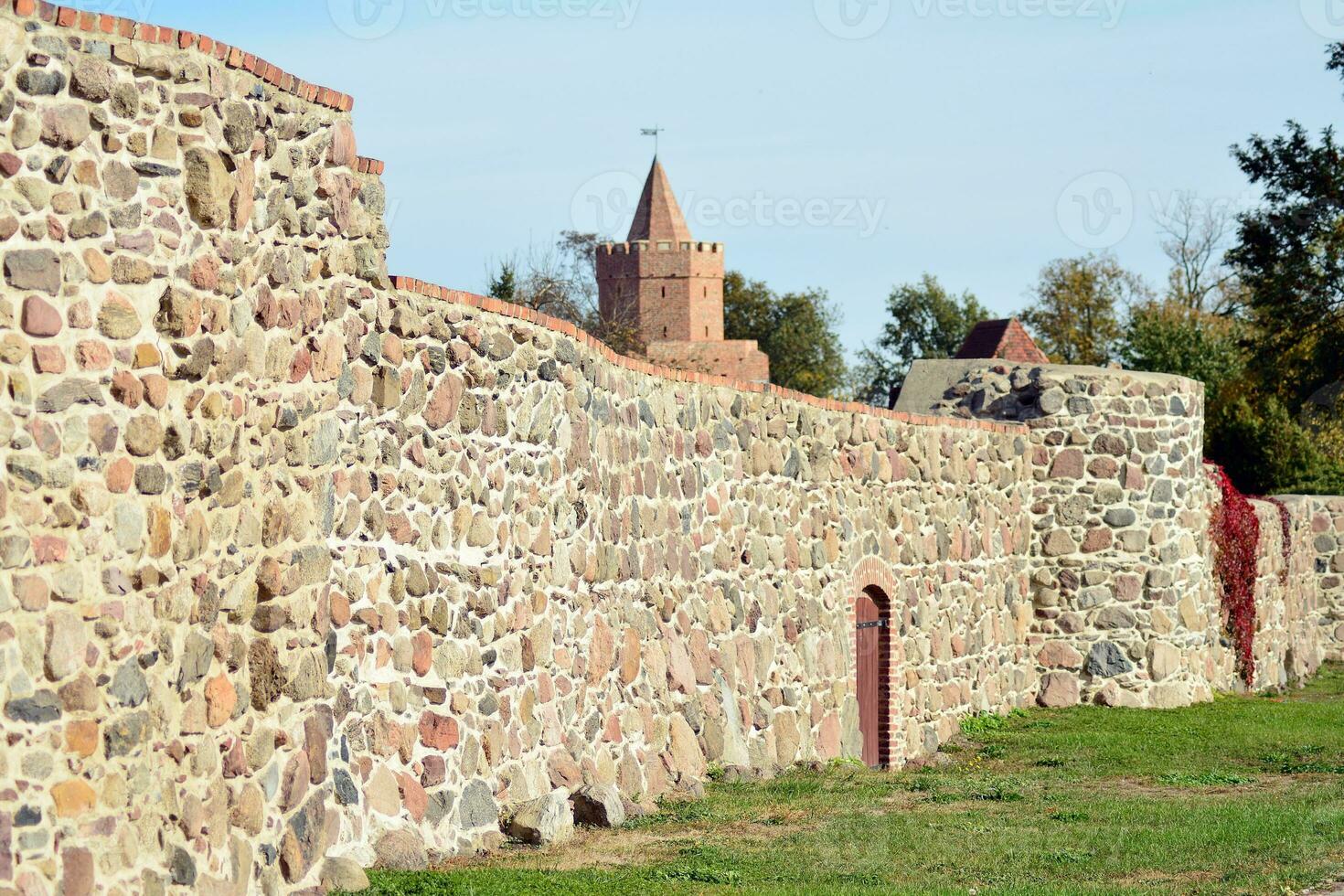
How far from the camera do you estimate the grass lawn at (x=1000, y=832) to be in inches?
393

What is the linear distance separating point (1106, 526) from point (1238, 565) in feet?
10.9

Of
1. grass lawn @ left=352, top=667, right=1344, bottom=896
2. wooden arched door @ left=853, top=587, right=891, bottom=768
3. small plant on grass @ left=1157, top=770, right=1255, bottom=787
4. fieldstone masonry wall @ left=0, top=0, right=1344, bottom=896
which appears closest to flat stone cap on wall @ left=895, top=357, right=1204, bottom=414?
fieldstone masonry wall @ left=0, top=0, right=1344, bottom=896

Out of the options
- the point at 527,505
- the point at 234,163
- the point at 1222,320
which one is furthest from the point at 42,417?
the point at 1222,320

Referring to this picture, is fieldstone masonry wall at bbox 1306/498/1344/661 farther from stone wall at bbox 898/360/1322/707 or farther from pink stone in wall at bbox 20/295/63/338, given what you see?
pink stone in wall at bbox 20/295/63/338

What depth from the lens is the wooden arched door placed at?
17.0 m

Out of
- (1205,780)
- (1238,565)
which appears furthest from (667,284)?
(1205,780)

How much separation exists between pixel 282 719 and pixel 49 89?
320cm

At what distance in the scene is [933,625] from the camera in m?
18.4

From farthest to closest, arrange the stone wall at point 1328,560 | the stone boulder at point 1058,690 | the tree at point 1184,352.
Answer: the tree at point 1184,352 < the stone wall at point 1328,560 < the stone boulder at point 1058,690

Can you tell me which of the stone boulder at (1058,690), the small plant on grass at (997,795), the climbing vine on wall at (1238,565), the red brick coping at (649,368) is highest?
the red brick coping at (649,368)

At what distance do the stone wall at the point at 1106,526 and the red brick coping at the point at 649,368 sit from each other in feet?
2.22

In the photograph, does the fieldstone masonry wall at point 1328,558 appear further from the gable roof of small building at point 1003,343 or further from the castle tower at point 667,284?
the castle tower at point 667,284

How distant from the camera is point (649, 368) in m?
13.2

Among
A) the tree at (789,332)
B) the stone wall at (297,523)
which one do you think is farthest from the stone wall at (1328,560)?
the tree at (789,332)
